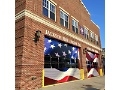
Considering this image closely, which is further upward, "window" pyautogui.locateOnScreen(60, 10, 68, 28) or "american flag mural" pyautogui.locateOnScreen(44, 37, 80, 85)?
"window" pyautogui.locateOnScreen(60, 10, 68, 28)

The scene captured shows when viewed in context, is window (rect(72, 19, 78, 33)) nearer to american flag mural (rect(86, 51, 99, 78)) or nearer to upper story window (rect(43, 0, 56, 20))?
Answer: american flag mural (rect(86, 51, 99, 78))

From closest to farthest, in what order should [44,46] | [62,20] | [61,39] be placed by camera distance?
[44,46]
[61,39]
[62,20]

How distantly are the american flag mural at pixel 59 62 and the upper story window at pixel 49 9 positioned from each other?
176cm

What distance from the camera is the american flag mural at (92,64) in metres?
21.3

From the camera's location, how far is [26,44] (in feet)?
33.9

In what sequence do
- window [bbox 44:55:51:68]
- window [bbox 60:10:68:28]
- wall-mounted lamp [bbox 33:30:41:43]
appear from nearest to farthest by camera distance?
wall-mounted lamp [bbox 33:30:41:43]
window [bbox 44:55:51:68]
window [bbox 60:10:68:28]

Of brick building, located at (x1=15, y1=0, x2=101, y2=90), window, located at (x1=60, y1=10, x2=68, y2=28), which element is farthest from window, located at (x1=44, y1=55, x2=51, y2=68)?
window, located at (x1=60, y1=10, x2=68, y2=28)

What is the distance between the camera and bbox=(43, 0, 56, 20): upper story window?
12844mm

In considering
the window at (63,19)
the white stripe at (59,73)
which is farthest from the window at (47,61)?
the window at (63,19)

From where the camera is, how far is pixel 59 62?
14203mm

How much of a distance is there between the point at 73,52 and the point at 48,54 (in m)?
4.85
